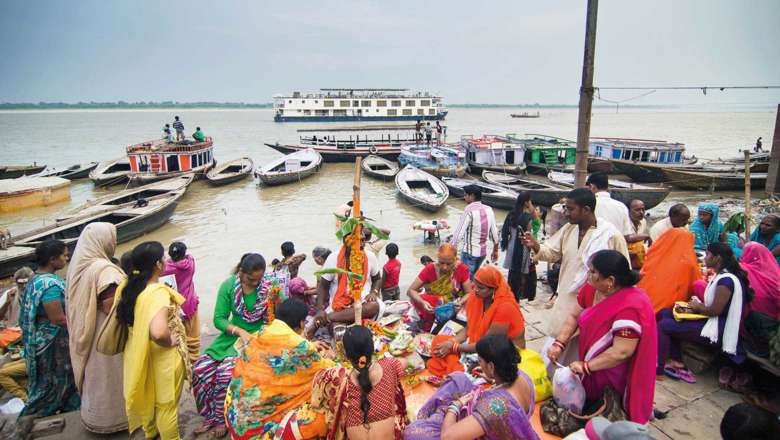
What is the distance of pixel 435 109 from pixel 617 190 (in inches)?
2035

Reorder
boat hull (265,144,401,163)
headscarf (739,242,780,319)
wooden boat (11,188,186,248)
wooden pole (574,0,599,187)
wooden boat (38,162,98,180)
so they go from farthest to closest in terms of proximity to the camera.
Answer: boat hull (265,144,401,163), wooden boat (38,162,98,180), wooden boat (11,188,186,248), wooden pole (574,0,599,187), headscarf (739,242,780,319)

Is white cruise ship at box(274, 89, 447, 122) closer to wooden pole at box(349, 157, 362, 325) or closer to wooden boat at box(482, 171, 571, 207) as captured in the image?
wooden boat at box(482, 171, 571, 207)

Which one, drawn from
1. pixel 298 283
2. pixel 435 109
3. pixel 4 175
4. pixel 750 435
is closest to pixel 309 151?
pixel 4 175

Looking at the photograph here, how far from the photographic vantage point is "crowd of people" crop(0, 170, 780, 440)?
2234mm

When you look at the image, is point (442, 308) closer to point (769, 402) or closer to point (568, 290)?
point (568, 290)

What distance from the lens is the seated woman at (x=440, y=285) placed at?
14.2 ft

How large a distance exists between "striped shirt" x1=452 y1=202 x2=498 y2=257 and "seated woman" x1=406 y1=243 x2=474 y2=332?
948mm

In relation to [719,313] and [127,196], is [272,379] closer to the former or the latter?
[719,313]

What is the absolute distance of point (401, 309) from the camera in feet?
15.7

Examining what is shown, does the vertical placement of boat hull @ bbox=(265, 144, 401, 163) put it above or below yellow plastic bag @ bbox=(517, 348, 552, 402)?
above

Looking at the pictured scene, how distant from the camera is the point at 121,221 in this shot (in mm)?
12055

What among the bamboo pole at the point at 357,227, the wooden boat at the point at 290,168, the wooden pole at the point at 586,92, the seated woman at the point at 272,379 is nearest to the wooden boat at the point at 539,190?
the wooden pole at the point at 586,92

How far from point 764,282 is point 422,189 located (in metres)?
13.7

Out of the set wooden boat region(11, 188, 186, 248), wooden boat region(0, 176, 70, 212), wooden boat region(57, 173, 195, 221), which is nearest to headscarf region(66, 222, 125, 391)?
wooden boat region(11, 188, 186, 248)
